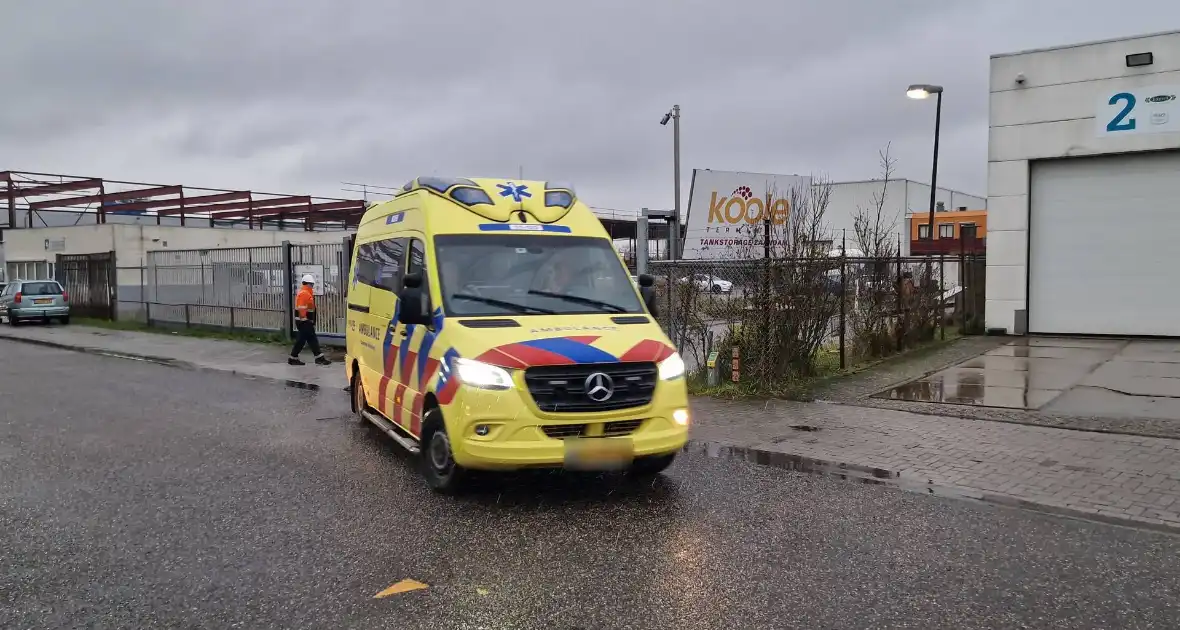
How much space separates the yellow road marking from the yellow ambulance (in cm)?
135

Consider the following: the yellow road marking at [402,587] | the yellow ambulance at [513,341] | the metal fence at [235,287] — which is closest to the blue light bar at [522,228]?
the yellow ambulance at [513,341]

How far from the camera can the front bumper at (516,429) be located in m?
5.86

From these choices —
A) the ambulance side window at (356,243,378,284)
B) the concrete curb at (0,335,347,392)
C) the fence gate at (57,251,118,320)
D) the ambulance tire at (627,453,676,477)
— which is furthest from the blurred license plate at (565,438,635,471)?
the fence gate at (57,251,118,320)

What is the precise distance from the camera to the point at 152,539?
5.46 m

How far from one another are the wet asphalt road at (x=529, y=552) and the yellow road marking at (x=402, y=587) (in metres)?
0.06

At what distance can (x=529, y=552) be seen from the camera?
5.18m

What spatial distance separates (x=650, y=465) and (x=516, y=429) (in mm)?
1378

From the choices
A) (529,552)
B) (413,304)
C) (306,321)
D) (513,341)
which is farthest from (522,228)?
(306,321)

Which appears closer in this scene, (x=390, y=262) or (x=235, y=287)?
(x=390, y=262)

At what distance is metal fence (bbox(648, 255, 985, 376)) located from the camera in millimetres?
10953

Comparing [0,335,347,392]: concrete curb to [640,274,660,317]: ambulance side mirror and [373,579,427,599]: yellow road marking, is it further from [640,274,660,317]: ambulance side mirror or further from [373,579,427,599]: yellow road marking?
[373,579,427,599]: yellow road marking

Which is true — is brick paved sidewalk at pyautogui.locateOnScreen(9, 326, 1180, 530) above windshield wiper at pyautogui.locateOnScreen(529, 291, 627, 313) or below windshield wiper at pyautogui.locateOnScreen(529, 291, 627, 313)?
below

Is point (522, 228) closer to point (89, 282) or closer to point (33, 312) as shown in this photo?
point (33, 312)

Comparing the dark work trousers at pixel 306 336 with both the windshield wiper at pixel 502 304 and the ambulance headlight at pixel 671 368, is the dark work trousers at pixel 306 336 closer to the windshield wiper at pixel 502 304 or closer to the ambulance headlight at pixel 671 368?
the windshield wiper at pixel 502 304
